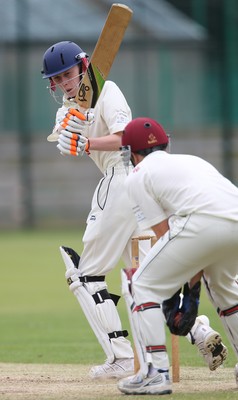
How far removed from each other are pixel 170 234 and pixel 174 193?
22cm

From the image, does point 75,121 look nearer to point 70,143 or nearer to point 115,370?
point 70,143

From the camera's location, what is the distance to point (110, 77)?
2291cm

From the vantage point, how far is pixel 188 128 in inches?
912

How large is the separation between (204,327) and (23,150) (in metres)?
17.2

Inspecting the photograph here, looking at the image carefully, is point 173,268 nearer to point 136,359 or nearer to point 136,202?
point 136,202

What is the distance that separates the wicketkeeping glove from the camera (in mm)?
5523

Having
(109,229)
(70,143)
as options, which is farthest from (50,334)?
(70,143)

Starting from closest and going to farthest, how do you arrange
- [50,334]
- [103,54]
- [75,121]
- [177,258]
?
[177,258] → [75,121] → [103,54] → [50,334]

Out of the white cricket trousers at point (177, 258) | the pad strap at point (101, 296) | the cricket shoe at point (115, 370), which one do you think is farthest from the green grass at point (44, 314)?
→ the white cricket trousers at point (177, 258)

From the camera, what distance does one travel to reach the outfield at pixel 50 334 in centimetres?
610

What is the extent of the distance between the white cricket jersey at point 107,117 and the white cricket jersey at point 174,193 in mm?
1053

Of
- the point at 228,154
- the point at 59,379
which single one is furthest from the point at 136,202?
the point at 228,154

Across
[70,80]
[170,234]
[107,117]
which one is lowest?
[170,234]

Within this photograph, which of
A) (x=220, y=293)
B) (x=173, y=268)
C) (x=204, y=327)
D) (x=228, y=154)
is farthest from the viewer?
(x=228, y=154)
